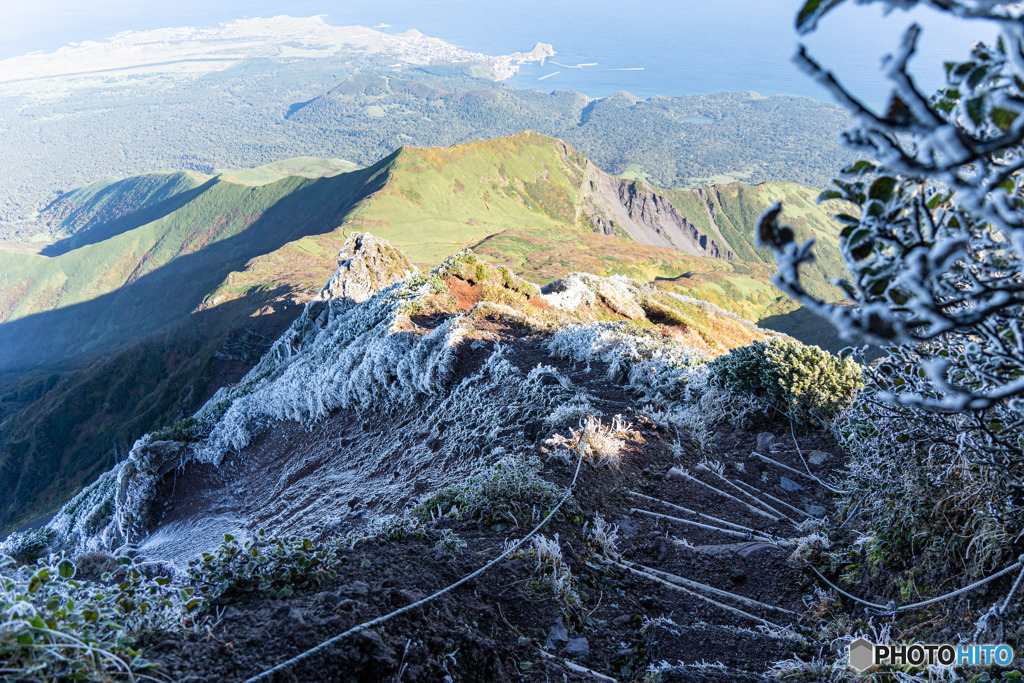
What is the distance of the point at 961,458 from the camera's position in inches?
134

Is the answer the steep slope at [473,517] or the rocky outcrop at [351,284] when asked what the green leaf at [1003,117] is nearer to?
the steep slope at [473,517]

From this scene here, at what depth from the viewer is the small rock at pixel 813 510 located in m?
5.25

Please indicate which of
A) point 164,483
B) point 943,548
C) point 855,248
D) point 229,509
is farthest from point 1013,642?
point 164,483

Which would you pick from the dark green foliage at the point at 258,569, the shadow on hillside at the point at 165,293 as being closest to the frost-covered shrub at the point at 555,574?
the dark green foliage at the point at 258,569

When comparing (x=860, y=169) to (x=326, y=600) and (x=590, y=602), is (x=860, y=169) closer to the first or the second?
(x=326, y=600)

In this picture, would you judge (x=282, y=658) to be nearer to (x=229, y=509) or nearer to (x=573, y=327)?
(x=229, y=509)

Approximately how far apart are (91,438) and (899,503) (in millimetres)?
71737

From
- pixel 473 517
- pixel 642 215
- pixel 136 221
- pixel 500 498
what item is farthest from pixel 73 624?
pixel 136 221

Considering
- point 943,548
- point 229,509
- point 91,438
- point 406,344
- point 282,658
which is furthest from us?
point 91,438

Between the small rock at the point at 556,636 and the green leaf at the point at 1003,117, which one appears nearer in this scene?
the green leaf at the point at 1003,117

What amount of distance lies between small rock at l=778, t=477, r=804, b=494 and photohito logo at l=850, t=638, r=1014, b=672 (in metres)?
2.79

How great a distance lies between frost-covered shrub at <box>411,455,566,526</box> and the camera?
4.86 metres

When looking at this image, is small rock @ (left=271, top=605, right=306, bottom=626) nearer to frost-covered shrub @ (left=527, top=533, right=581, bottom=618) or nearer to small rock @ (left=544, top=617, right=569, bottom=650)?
small rock @ (left=544, top=617, right=569, bottom=650)

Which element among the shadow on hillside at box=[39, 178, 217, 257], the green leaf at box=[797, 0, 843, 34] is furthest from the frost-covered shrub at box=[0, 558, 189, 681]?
the shadow on hillside at box=[39, 178, 217, 257]
